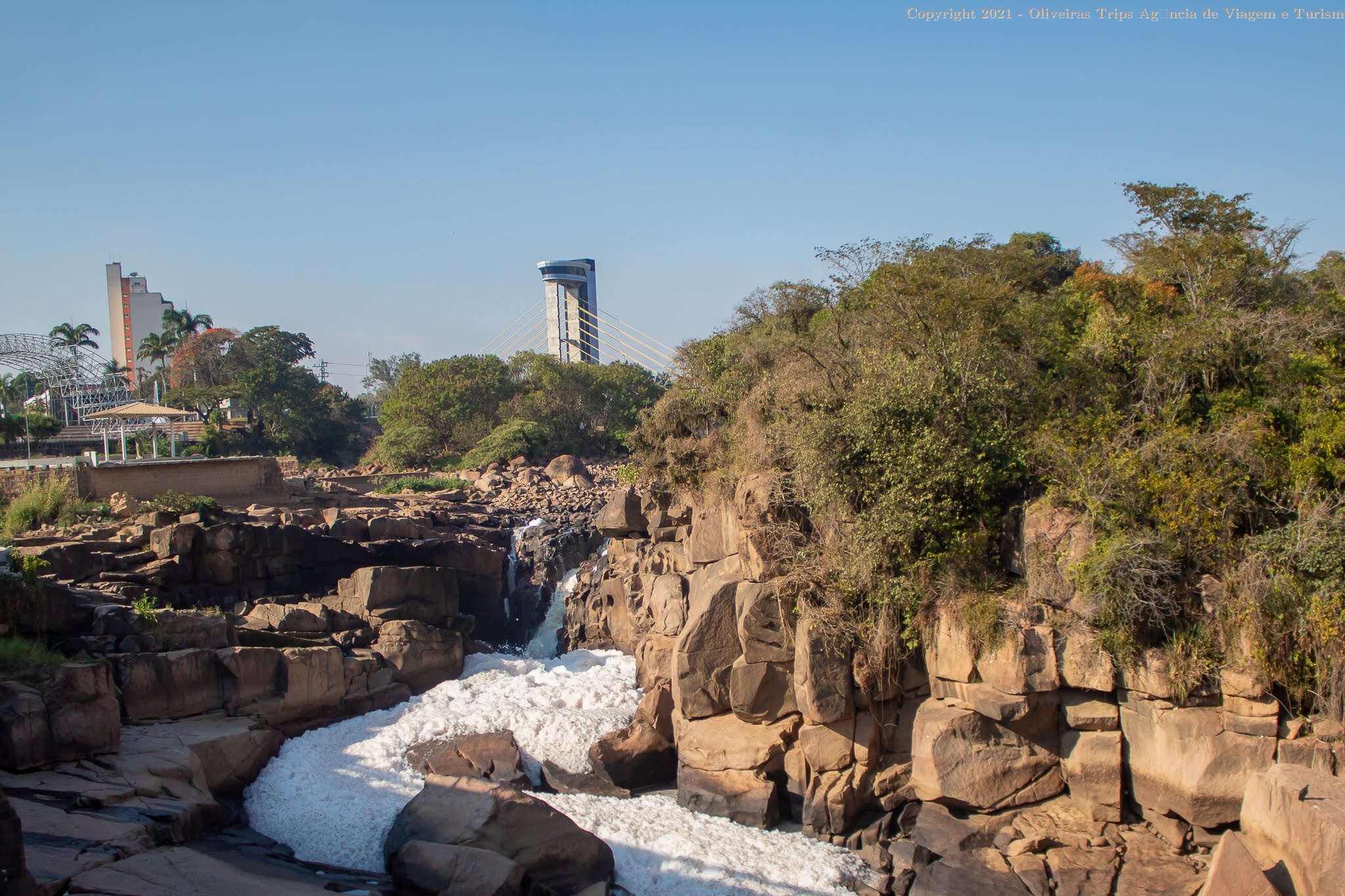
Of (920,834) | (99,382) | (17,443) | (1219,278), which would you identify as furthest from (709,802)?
(99,382)

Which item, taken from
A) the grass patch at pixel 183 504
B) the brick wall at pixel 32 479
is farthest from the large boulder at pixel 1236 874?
the brick wall at pixel 32 479

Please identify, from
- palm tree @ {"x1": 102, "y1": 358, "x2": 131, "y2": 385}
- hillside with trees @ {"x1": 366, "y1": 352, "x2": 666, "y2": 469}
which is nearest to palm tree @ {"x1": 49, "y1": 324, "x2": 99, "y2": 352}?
palm tree @ {"x1": 102, "y1": 358, "x2": 131, "y2": 385}

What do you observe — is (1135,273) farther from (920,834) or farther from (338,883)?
(338,883)

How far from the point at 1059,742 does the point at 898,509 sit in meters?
3.73

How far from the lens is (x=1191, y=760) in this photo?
10.8m

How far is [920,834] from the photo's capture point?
12273 millimetres

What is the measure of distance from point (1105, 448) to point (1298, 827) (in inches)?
198

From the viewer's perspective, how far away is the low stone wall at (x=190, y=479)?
2595 centimetres

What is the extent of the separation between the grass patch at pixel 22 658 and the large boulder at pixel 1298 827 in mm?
15951

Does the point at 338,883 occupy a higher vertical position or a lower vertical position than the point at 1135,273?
lower

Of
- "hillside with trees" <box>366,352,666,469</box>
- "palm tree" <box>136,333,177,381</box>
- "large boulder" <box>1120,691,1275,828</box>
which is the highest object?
"palm tree" <box>136,333,177,381</box>

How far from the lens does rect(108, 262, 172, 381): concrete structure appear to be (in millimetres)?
71625

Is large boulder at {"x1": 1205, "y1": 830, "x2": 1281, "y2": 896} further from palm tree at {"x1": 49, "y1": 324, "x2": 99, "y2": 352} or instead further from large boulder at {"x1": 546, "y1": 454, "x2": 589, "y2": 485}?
palm tree at {"x1": 49, "y1": 324, "x2": 99, "y2": 352}

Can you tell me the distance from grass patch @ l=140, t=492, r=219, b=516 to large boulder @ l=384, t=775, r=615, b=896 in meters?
14.2
